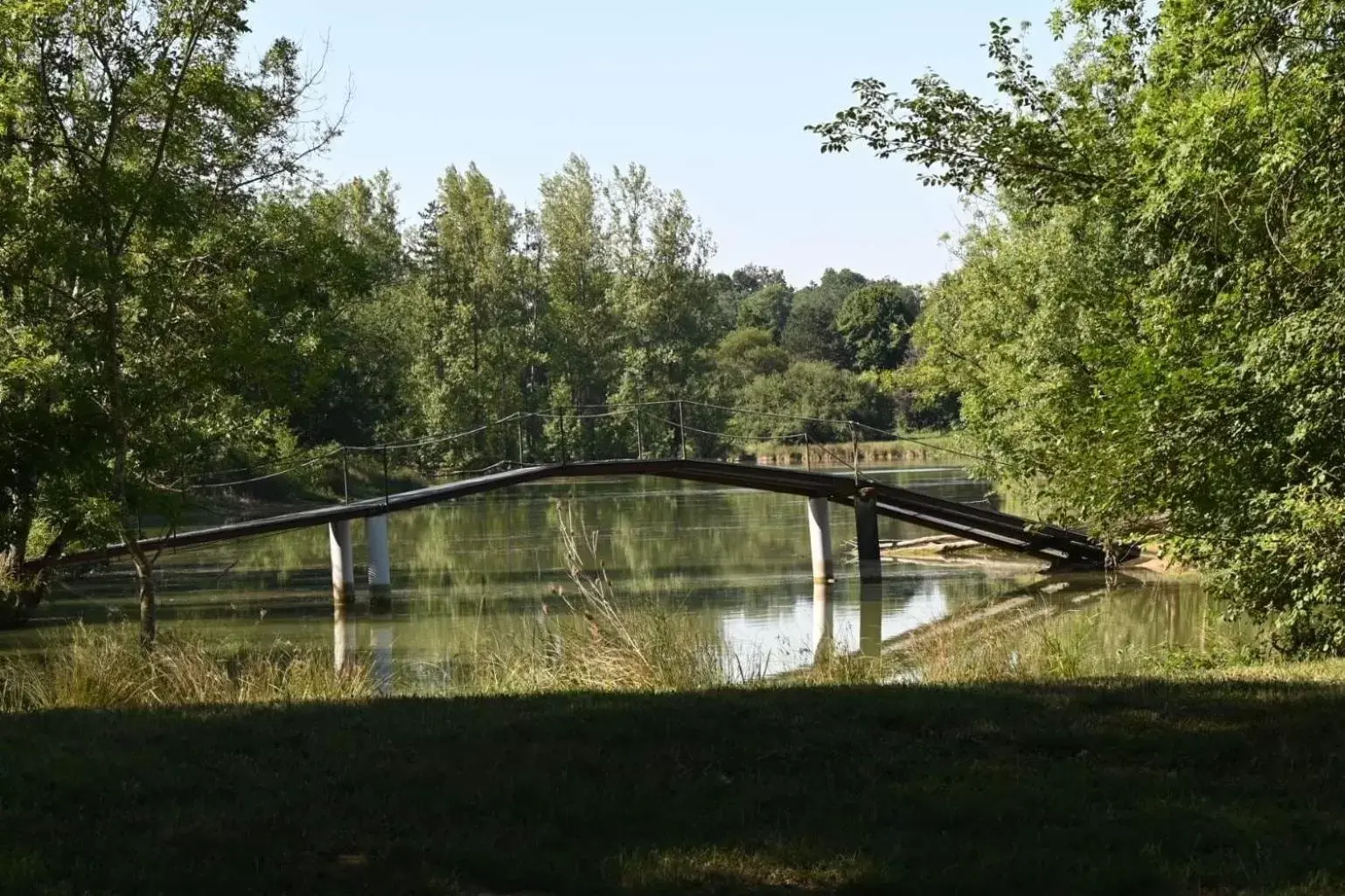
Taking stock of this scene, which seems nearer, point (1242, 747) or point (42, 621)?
point (1242, 747)

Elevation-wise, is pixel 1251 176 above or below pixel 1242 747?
above

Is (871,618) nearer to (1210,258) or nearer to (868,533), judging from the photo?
(868,533)

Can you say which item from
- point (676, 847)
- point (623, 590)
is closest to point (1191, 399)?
point (676, 847)

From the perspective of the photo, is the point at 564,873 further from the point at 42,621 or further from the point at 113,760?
the point at 42,621

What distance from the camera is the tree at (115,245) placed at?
37.6 ft

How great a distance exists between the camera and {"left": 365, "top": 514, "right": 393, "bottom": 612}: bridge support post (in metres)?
22.7

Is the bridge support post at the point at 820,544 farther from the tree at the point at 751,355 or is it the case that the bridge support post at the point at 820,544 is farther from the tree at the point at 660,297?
the tree at the point at 751,355

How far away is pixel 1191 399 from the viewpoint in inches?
402

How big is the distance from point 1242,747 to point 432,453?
146 feet

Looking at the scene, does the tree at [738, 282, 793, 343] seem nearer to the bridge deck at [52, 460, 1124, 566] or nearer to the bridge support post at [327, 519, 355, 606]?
the bridge deck at [52, 460, 1124, 566]

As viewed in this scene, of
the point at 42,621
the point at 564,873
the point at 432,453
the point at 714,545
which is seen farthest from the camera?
the point at 432,453

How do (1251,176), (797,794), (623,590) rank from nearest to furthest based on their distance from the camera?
(797,794)
(1251,176)
(623,590)

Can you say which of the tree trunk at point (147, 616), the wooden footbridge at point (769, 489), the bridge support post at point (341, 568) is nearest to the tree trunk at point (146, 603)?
the tree trunk at point (147, 616)

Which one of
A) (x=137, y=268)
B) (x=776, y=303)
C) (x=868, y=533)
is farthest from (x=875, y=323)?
(x=137, y=268)
